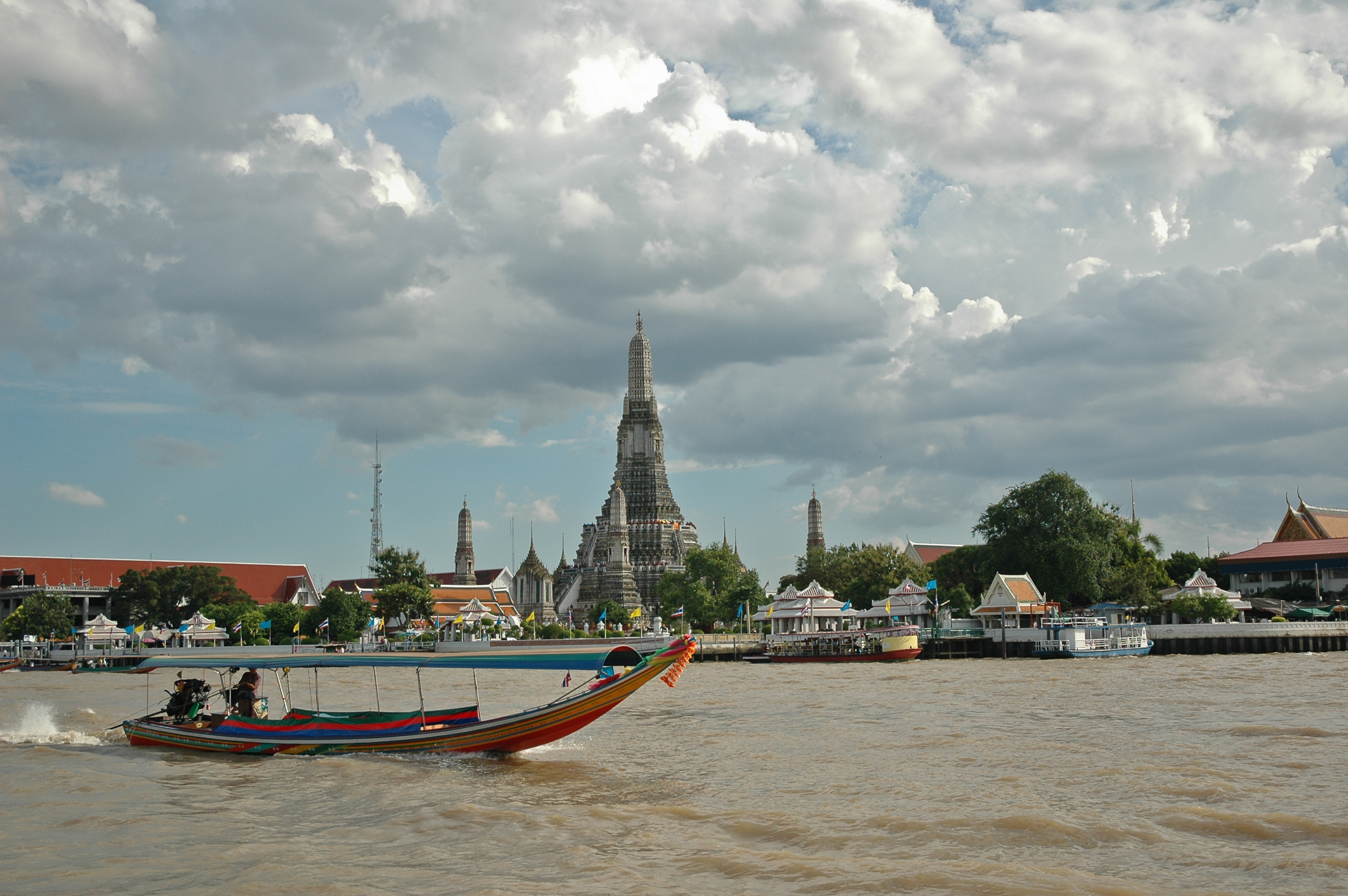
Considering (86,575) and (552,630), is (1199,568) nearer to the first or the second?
(552,630)

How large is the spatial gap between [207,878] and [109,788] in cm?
669

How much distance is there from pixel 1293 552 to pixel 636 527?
52.5m

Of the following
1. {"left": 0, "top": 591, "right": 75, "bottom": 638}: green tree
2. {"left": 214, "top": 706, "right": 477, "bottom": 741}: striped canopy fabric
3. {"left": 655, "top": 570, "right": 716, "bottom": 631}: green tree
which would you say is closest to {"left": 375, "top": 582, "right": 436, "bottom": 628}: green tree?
{"left": 655, "top": 570, "right": 716, "bottom": 631}: green tree

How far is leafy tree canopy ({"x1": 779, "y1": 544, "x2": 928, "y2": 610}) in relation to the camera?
242 feet

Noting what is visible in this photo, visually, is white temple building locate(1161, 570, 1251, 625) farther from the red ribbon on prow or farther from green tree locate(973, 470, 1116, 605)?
the red ribbon on prow

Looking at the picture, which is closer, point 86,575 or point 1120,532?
point 1120,532

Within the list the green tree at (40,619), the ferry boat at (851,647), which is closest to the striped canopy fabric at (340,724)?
the ferry boat at (851,647)

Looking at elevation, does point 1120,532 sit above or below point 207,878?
above

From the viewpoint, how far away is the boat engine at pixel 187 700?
20.1m

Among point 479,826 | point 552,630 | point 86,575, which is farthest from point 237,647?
point 479,826

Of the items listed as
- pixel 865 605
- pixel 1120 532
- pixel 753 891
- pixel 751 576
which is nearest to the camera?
pixel 753 891

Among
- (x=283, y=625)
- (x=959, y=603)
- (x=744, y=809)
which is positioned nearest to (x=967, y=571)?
(x=959, y=603)

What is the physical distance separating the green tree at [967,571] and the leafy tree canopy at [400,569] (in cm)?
3591

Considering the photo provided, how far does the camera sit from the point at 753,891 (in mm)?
9703
